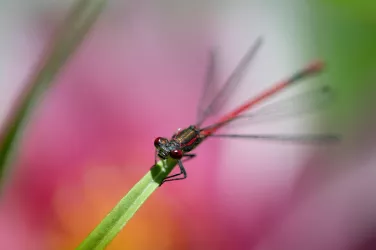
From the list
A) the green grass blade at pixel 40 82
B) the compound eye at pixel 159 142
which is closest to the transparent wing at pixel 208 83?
the compound eye at pixel 159 142

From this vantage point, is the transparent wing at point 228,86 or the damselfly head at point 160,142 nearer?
the damselfly head at point 160,142

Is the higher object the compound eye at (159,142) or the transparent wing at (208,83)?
the compound eye at (159,142)

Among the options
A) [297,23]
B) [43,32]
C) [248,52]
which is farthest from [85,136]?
[297,23]

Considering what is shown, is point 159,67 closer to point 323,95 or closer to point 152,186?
point 323,95

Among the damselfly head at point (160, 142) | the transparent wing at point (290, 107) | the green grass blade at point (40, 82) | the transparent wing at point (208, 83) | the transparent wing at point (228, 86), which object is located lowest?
the transparent wing at point (290, 107)

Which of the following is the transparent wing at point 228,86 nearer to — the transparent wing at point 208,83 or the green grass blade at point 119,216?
the transparent wing at point 208,83

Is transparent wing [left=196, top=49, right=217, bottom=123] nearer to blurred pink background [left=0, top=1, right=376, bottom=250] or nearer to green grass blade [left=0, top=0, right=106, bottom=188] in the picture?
blurred pink background [left=0, top=1, right=376, bottom=250]

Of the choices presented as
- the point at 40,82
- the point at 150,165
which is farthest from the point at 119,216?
the point at 150,165

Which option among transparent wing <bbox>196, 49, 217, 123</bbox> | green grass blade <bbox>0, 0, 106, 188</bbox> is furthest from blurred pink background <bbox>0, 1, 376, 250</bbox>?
Answer: green grass blade <bbox>0, 0, 106, 188</bbox>

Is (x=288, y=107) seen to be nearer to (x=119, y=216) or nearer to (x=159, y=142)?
(x=159, y=142)
